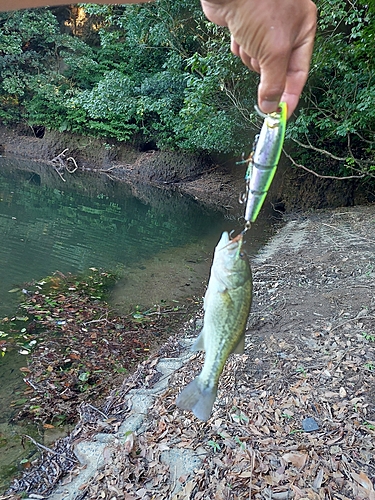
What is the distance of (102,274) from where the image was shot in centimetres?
824

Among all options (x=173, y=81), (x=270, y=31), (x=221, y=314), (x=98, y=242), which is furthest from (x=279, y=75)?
(x=173, y=81)

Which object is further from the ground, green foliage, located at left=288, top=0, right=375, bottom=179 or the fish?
green foliage, located at left=288, top=0, right=375, bottom=179

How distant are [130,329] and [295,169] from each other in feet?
33.3


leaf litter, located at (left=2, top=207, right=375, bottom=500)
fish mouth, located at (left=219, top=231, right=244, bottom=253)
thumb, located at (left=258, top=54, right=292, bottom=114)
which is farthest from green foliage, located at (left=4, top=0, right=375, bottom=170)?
fish mouth, located at (left=219, top=231, right=244, bottom=253)

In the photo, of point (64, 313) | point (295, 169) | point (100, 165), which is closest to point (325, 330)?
point (64, 313)

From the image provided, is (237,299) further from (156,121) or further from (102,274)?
(156,121)

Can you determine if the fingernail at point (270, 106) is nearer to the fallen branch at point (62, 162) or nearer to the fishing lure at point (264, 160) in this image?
the fishing lure at point (264, 160)

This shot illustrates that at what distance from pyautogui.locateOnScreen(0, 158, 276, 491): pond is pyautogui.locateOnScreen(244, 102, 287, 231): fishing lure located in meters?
3.38

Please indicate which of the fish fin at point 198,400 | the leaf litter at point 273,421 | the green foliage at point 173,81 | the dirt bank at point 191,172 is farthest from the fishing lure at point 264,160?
the dirt bank at point 191,172

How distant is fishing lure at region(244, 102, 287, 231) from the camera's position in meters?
1.41

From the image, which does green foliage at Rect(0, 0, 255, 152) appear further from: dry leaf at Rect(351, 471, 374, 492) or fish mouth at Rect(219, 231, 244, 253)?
fish mouth at Rect(219, 231, 244, 253)

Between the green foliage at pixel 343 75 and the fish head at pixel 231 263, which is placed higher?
the green foliage at pixel 343 75

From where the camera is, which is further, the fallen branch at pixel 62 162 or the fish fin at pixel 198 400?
the fallen branch at pixel 62 162

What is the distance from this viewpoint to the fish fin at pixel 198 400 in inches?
68.4
